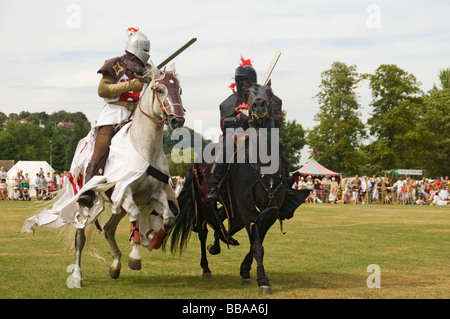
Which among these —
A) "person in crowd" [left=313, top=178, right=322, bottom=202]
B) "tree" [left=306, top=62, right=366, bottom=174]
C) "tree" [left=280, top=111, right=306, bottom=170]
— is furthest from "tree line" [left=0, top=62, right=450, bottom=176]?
"person in crowd" [left=313, top=178, right=322, bottom=202]

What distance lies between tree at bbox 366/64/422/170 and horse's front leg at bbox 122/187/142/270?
65.6 m

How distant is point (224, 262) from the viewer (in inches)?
561

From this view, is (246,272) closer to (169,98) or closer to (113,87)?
(169,98)

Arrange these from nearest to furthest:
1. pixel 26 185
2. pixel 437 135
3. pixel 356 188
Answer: pixel 26 185, pixel 356 188, pixel 437 135

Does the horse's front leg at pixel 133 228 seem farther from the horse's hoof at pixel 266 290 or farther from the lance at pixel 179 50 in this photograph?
the lance at pixel 179 50

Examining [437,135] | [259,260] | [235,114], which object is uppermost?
[437,135]

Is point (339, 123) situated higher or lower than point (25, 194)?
higher

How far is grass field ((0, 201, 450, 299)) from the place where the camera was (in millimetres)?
10023

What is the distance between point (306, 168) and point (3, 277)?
1990 inches

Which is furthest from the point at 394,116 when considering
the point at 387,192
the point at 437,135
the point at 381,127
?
the point at 387,192

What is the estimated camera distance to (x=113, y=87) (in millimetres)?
10758

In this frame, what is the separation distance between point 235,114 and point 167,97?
1954mm
